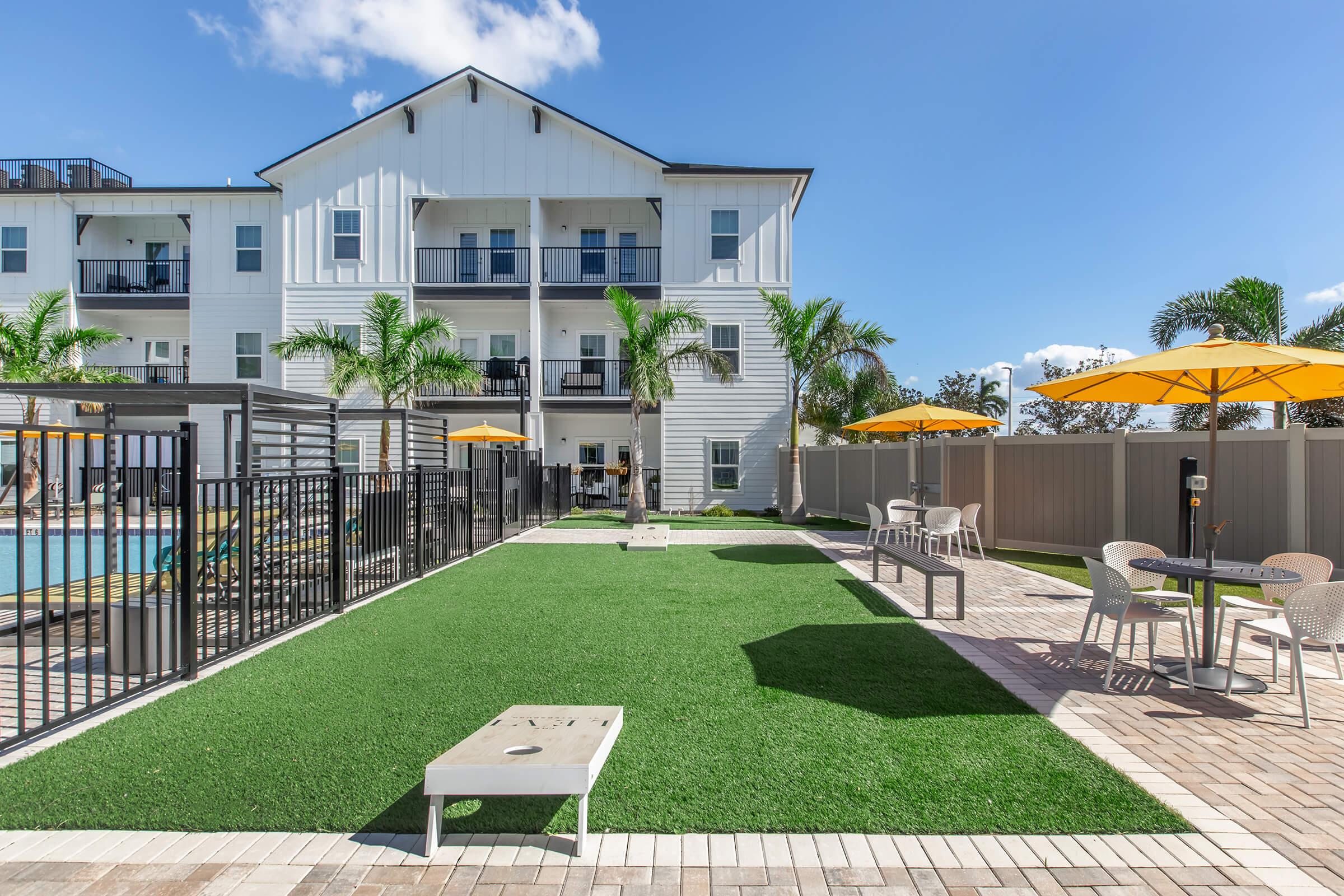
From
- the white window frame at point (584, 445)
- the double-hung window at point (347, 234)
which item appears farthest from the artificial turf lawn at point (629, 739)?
the double-hung window at point (347, 234)

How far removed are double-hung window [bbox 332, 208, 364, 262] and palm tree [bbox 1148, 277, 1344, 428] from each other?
73.5 ft

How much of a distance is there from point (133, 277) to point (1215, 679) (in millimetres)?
29464

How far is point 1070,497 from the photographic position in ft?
38.2

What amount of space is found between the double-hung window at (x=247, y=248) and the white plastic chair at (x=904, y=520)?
21.1m

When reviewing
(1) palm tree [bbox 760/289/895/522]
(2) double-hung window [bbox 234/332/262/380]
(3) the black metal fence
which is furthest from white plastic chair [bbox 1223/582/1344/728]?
(2) double-hung window [bbox 234/332/262/380]

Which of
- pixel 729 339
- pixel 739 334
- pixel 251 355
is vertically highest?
pixel 739 334

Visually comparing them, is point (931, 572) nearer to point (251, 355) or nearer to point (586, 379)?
point (586, 379)

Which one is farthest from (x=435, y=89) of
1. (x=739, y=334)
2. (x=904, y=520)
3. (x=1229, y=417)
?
(x=1229, y=417)

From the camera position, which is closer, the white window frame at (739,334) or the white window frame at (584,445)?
the white window frame at (739,334)

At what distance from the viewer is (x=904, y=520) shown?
12.7 metres

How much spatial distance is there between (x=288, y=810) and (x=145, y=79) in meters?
17.6

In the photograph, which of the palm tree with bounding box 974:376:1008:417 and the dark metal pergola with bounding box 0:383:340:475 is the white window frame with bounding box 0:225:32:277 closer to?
the dark metal pergola with bounding box 0:383:340:475

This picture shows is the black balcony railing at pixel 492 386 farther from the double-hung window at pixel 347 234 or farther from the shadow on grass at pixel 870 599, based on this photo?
the shadow on grass at pixel 870 599

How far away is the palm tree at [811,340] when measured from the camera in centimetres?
1738
